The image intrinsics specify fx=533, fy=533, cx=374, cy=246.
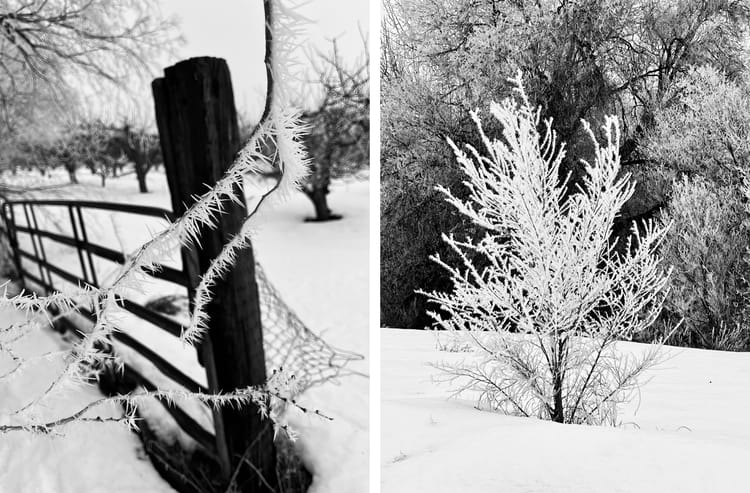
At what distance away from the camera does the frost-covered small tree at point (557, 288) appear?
1635 millimetres

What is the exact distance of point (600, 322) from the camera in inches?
67.6

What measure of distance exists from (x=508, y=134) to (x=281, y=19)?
3.93 ft

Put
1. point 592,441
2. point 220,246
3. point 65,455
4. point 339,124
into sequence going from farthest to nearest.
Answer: point 339,124
point 592,441
point 65,455
point 220,246

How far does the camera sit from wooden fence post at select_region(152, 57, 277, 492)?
42.9 inches

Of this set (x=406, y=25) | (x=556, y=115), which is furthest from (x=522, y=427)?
(x=406, y=25)

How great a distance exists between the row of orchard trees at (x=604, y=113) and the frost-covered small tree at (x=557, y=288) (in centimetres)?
8

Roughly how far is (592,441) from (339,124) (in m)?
1.40

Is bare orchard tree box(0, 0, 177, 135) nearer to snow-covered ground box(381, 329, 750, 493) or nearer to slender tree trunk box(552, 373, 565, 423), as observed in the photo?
snow-covered ground box(381, 329, 750, 493)

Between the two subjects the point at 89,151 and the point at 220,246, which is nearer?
the point at 220,246

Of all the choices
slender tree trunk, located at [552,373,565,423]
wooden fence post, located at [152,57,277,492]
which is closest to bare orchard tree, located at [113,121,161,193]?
wooden fence post, located at [152,57,277,492]

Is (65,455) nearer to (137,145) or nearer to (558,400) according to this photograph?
(137,145)

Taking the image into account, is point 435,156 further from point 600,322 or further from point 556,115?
point 600,322

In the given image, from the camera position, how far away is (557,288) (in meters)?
1.65

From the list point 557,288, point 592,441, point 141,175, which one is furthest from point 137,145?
point 592,441
